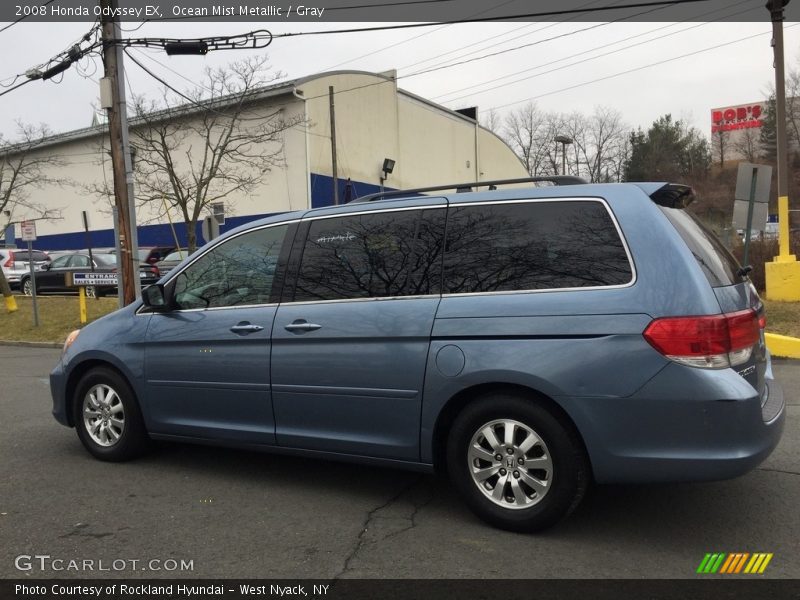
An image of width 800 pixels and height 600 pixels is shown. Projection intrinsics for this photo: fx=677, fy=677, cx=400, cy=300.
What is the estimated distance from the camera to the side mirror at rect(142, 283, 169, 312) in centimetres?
486

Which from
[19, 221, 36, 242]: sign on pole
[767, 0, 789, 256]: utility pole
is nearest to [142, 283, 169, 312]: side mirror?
[767, 0, 789, 256]: utility pole

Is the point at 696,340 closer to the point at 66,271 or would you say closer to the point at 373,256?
the point at 373,256

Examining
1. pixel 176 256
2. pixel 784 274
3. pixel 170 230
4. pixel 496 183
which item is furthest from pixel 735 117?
pixel 496 183

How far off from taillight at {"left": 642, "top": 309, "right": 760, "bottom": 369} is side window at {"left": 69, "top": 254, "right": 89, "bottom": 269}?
791 inches

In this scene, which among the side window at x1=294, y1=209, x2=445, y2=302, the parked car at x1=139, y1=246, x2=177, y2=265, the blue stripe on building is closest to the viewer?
the side window at x1=294, y1=209, x2=445, y2=302

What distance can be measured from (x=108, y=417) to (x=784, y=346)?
8.92m

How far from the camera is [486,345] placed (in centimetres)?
363

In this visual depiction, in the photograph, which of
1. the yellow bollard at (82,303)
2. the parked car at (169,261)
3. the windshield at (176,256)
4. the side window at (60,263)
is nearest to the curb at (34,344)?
the yellow bollard at (82,303)

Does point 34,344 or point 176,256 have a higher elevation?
point 176,256

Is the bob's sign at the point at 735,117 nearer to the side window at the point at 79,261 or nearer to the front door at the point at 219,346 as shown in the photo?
the side window at the point at 79,261

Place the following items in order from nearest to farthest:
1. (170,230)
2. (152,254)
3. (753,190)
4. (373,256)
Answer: (373,256) < (753,190) < (152,254) < (170,230)

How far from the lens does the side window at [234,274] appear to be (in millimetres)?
4586

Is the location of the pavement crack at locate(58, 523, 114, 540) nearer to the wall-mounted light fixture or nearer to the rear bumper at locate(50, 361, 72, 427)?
the rear bumper at locate(50, 361, 72, 427)

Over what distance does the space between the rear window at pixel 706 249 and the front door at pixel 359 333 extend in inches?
52.1
